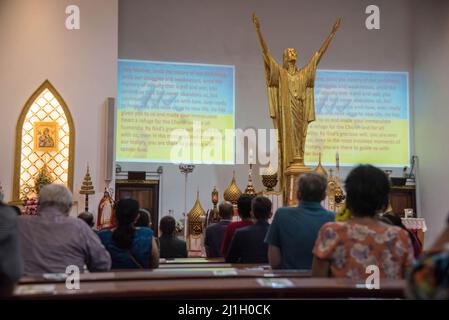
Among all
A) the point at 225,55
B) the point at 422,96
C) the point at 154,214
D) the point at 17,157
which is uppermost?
the point at 225,55

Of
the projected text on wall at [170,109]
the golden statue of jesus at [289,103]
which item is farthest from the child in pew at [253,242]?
the projected text on wall at [170,109]

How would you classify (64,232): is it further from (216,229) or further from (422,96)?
(422,96)

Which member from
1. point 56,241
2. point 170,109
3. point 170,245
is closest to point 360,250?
point 56,241

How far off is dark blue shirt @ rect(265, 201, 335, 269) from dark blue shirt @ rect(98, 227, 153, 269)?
0.75 m

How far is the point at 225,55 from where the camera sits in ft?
37.8

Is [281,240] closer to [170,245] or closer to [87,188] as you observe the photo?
[170,245]

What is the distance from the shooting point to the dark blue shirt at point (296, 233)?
311cm

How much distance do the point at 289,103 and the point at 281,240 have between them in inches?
203

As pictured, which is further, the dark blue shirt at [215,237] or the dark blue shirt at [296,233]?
the dark blue shirt at [215,237]

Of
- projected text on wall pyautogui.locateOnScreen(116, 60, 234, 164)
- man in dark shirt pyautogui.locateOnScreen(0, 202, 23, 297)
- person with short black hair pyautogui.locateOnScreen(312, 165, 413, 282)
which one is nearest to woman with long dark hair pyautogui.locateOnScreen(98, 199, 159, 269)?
person with short black hair pyautogui.locateOnScreen(312, 165, 413, 282)

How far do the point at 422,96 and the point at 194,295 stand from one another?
10.8 metres

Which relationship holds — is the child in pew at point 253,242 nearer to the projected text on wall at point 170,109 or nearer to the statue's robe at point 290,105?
the statue's robe at point 290,105

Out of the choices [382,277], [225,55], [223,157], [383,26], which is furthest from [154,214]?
[382,277]

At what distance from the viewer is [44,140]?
32.3 ft
